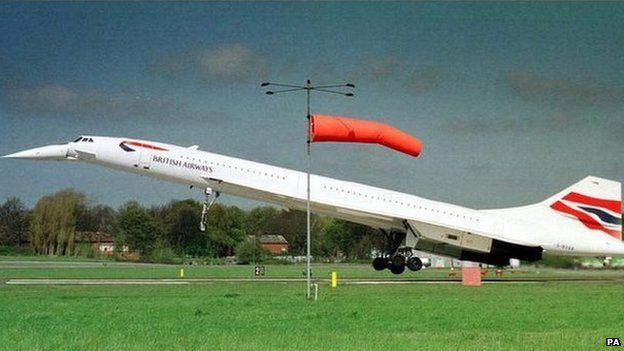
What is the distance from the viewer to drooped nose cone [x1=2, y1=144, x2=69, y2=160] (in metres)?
36.7

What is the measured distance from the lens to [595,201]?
4169cm

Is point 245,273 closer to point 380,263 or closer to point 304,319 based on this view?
point 380,263

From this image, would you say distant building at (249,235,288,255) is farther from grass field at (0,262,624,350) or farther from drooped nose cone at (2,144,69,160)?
grass field at (0,262,624,350)

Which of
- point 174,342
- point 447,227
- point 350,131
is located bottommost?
point 174,342

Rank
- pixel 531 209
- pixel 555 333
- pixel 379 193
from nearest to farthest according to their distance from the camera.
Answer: pixel 555 333
pixel 379 193
pixel 531 209

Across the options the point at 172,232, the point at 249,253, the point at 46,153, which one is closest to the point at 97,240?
the point at 172,232

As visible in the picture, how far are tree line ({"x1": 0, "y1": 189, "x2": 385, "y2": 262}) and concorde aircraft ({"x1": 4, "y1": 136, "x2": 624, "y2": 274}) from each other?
1357 inches

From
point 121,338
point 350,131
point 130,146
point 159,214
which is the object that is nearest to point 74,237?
point 159,214

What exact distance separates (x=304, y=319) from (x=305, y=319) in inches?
0.9

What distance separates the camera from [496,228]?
39.8 meters

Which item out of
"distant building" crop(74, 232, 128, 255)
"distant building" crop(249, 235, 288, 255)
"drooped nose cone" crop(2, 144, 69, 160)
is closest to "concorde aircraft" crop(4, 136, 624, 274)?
"drooped nose cone" crop(2, 144, 69, 160)

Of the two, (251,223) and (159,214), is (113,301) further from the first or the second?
(251,223)

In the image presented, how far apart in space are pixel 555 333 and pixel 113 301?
1327 cm

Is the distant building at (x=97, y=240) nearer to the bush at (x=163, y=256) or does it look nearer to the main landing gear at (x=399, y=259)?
the bush at (x=163, y=256)
